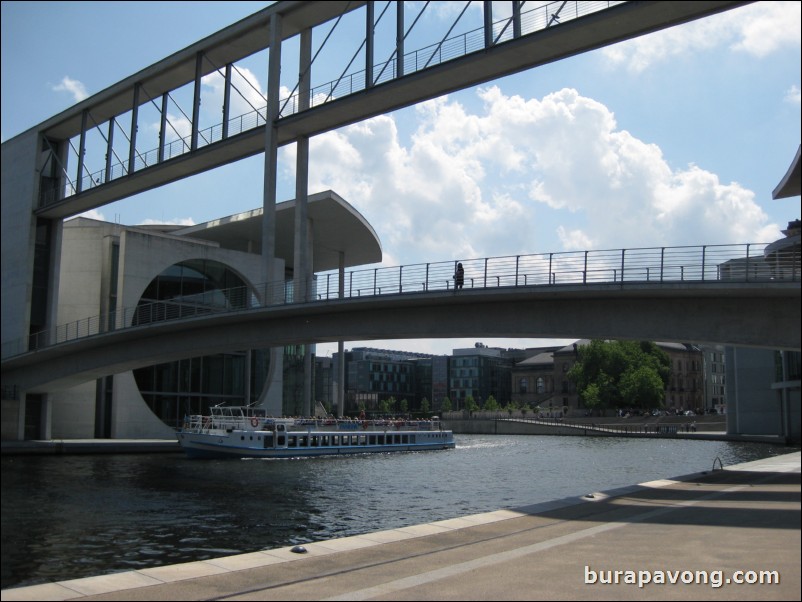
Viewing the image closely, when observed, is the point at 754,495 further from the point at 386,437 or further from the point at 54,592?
the point at 386,437

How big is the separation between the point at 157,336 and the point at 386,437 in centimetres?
2834

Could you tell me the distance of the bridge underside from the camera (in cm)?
2178

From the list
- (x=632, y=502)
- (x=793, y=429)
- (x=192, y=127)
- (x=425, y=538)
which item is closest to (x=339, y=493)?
(x=632, y=502)

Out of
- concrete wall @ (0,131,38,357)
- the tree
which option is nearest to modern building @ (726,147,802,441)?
the tree

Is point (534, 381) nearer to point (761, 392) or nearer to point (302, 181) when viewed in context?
point (761, 392)

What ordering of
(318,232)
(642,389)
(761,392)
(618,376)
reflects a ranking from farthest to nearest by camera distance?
(618,376), (642,389), (761,392), (318,232)

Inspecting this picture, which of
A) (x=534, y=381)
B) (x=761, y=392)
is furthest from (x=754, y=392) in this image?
(x=534, y=381)

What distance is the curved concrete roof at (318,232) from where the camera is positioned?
61.7 m

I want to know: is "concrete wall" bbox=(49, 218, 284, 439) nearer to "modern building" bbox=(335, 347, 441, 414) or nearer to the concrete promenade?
the concrete promenade

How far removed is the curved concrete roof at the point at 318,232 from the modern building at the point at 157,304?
0.54ft

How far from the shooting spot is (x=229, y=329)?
36.2 meters

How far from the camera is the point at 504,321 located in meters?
27.3

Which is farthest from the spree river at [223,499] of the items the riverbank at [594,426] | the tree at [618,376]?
the tree at [618,376]

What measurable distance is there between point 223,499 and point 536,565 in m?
19.8
